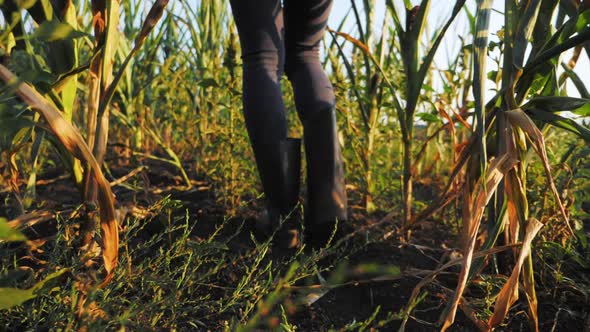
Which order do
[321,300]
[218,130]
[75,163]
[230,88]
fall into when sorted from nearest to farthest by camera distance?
[75,163] → [321,300] → [230,88] → [218,130]

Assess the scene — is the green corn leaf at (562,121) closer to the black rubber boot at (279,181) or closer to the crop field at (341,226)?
the crop field at (341,226)

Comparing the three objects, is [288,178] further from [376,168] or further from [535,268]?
[535,268]

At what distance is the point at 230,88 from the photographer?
148 centimetres

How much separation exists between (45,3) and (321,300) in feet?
2.88

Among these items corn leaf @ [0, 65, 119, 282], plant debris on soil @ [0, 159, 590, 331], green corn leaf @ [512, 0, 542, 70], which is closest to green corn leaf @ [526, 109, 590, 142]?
green corn leaf @ [512, 0, 542, 70]

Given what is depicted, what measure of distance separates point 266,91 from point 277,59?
9cm

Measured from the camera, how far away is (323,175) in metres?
1.37

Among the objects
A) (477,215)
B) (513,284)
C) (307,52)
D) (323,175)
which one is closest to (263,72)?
(307,52)

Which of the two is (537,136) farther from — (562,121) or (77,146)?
(77,146)

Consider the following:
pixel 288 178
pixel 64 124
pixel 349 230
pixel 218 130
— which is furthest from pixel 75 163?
pixel 349 230

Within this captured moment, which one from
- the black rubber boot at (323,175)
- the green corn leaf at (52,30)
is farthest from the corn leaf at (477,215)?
the green corn leaf at (52,30)

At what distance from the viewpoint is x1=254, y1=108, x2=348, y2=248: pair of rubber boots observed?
1343mm

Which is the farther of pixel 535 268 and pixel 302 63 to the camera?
pixel 302 63

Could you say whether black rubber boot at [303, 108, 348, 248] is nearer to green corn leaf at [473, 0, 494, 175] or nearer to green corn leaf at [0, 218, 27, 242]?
green corn leaf at [473, 0, 494, 175]
